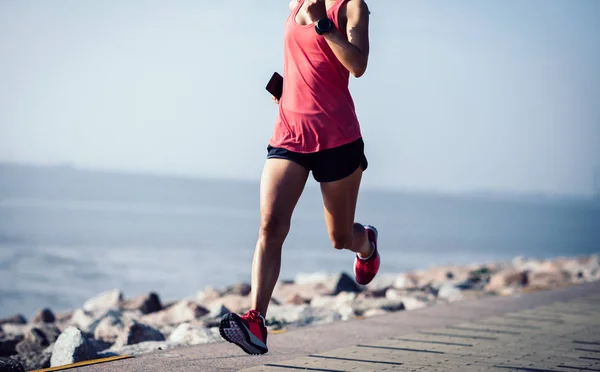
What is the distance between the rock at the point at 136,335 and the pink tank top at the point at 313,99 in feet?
9.64

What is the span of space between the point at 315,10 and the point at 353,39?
23cm

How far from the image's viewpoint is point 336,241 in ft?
16.1

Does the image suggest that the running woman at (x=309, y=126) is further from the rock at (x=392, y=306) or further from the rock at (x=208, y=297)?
the rock at (x=208, y=297)

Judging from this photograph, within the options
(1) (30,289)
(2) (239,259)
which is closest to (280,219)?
(1) (30,289)

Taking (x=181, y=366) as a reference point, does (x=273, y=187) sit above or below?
above

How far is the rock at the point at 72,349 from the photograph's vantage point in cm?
550

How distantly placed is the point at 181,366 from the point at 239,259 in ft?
82.9

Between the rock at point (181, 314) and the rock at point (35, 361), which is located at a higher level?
the rock at point (35, 361)

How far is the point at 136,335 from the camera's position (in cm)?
682

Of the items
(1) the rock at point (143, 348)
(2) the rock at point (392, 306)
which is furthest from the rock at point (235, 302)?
(1) the rock at point (143, 348)

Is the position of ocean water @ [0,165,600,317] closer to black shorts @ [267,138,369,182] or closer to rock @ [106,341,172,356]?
rock @ [106,341,172,356]

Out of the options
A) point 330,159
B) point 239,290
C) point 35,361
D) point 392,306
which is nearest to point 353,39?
point 330,159

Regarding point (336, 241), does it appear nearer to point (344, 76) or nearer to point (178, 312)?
point (344, 76)

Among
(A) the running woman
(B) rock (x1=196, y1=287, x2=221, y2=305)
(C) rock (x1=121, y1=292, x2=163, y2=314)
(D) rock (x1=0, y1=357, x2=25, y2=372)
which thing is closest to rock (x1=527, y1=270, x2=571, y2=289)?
(B) rock (x1=196, y1=287, x2=221, y2=305)
